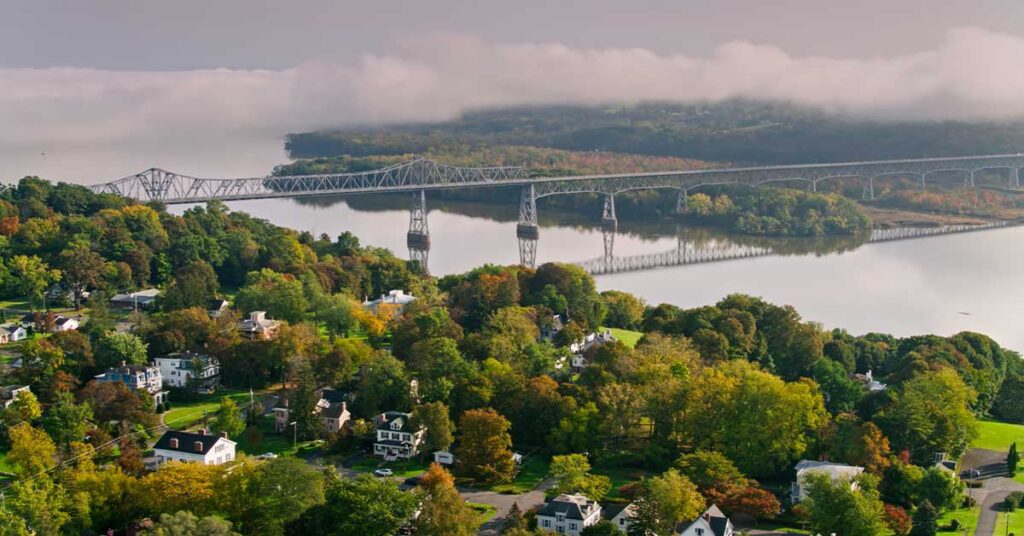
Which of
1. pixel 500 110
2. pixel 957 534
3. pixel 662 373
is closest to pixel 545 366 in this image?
pixel 662 373

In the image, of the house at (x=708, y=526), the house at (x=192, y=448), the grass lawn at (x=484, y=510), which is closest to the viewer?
the house at (x=708, y=526)

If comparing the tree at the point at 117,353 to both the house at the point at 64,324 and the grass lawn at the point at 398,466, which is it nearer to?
the house at the point at 64,324

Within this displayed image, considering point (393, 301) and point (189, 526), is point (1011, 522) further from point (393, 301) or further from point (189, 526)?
point (393, 301)

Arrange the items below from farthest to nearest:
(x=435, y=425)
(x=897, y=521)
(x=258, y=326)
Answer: (x=258, y=326), (x=435, y=425), (x=897, y=521)

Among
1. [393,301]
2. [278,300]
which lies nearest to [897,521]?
[278,300]

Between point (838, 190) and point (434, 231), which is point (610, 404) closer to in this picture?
point (434, 231)

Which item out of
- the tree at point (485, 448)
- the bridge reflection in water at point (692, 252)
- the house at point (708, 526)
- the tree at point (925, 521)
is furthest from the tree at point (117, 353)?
the bridge reflection in water at point (692, 252)
